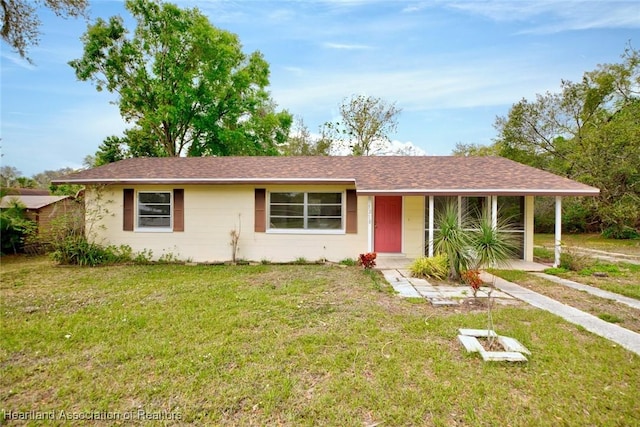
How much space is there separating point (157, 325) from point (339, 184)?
6454 millimetres

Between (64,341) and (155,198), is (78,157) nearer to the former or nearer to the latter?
(155,198)

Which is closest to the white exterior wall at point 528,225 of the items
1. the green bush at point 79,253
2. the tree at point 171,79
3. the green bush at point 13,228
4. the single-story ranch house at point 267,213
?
the single-story ranch house at point 267,213

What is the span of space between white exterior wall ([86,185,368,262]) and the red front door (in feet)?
6.70

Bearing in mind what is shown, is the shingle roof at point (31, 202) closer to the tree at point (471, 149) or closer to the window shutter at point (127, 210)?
the window shutter at point (127, 210)

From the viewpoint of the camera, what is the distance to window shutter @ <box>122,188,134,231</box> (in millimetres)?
9904

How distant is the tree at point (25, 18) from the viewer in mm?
8930

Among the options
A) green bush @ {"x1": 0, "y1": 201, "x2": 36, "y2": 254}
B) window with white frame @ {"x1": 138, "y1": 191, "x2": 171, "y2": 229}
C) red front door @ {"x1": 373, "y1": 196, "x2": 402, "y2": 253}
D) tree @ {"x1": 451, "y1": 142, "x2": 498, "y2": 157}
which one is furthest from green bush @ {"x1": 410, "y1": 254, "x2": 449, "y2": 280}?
tree @ {"x1": 451, "y1": 142, "x2": 498, "y2": 157}

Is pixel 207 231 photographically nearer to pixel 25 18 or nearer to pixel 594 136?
pixel 25 18

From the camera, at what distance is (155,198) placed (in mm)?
10047

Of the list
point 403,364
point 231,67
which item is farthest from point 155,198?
point 231,67

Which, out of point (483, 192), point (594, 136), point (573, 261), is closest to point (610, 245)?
point (594, 136)

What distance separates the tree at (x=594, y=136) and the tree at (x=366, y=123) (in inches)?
297

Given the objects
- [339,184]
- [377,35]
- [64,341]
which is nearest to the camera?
[64,341]

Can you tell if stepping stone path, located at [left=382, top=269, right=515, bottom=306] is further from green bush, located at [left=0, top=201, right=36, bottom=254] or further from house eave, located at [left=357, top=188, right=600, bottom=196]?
green bush, located at [left=0, top=201, right=36, bottom=254]
